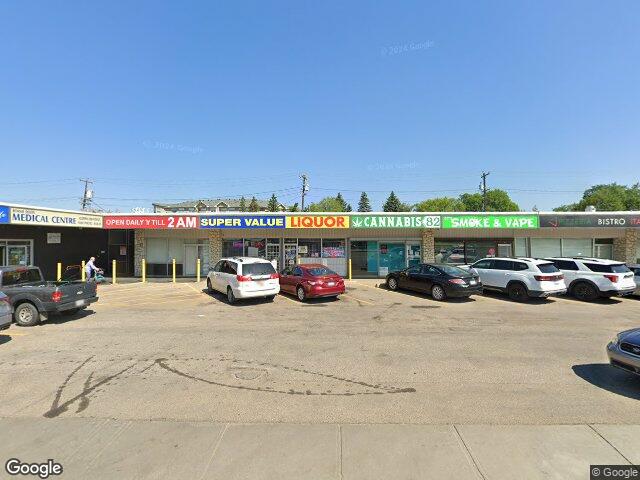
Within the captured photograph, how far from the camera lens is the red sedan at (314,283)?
1386 centimetres

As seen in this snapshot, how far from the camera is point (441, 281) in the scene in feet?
Result: 46.3

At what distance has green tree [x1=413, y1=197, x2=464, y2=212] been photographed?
86.2 meters

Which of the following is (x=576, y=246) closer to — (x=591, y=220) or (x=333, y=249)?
(x=591, y=220)

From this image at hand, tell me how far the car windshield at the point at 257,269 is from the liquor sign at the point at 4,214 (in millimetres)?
11274

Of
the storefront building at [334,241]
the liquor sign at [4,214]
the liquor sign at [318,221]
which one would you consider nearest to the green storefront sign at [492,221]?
the storefront building at [334,241]

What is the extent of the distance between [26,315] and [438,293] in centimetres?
1362

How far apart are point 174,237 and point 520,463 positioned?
73.6ft

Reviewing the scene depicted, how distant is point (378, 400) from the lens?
5078 mm

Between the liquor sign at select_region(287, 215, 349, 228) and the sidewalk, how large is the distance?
16.2m

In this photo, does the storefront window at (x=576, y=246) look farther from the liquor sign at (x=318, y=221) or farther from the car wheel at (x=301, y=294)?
the car wheel at (x=301, y=294)

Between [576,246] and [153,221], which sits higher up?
[153,221]

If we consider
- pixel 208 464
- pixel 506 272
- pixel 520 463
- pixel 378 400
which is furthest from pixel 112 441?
pixel 506 272

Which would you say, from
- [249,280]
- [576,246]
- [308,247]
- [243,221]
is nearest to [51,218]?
[243,221]

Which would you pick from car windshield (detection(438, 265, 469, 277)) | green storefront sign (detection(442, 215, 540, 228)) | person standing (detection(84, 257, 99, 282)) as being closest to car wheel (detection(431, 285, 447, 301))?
car windshield (detection(438, 265, 469, 277))
